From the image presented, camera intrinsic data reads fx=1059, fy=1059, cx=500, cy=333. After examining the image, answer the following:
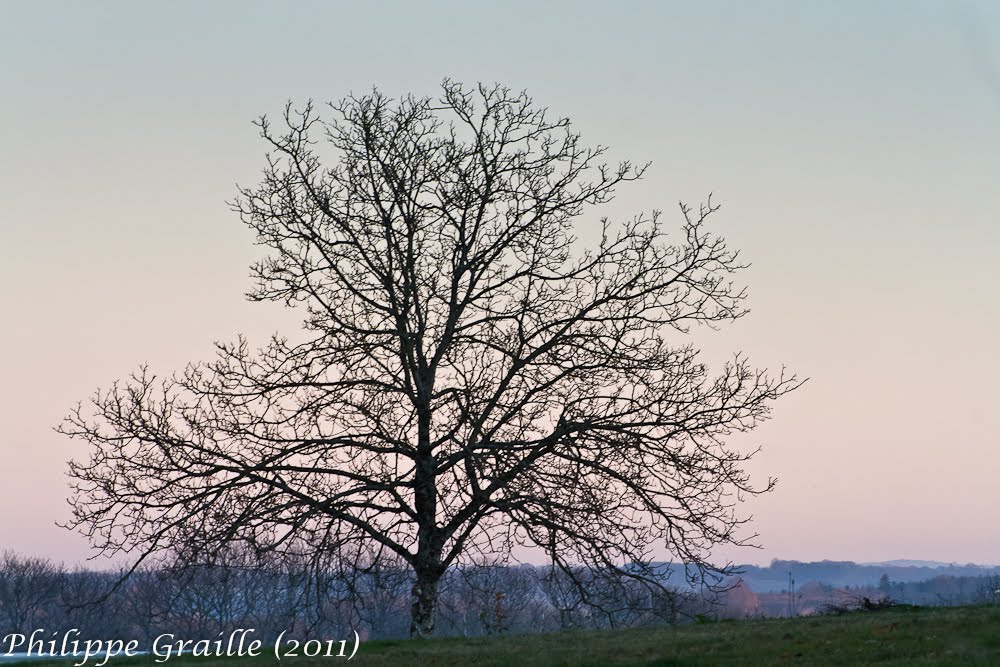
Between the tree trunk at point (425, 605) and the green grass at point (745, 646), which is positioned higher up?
the tree trunk at point (425, 605)

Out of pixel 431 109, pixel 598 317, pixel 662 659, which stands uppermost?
pixel 431 109

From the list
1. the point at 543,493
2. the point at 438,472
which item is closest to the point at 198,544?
the point at 438,472

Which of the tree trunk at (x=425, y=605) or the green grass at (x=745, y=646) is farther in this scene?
the tree trunk at (x=425, y=605)

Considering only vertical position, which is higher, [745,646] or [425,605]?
[425,605]

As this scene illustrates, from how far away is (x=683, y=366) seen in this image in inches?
689

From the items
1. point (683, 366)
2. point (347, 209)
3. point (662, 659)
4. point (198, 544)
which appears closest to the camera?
point (662, 659)

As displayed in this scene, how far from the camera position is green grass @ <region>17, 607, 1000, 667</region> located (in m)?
12.7

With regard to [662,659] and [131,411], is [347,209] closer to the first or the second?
[131,411]

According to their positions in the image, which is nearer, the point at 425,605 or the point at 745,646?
the point at 745,646

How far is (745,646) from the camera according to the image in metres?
14.0

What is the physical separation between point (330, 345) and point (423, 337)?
1603 mm

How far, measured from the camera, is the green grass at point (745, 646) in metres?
12.7

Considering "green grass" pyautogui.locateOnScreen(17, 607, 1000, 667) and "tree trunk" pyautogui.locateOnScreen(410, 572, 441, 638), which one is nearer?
"green grass" pyautogui.locateOnScreen(17, 607, 1000, 667)

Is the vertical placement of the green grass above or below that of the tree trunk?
below
